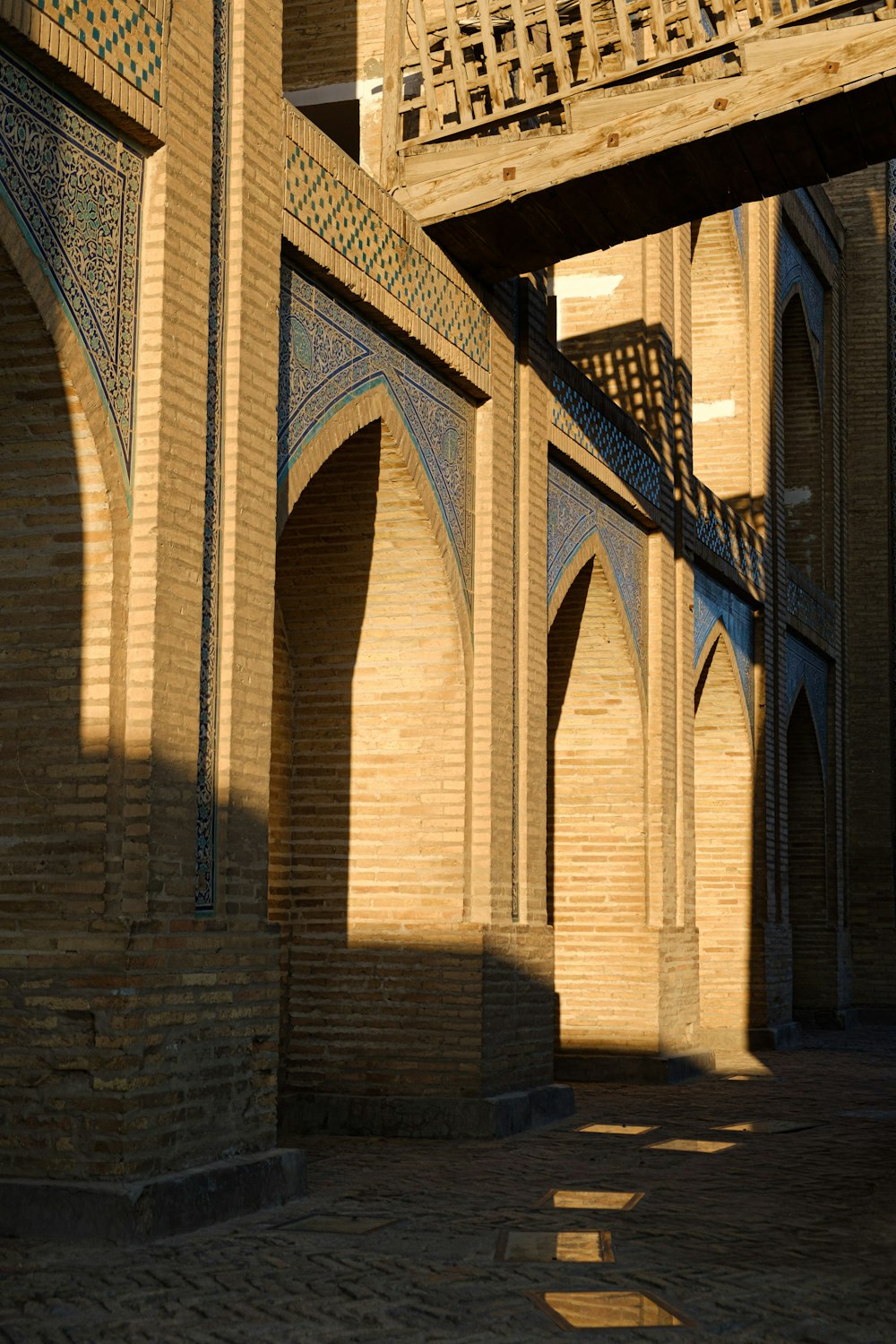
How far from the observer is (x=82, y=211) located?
5.88m

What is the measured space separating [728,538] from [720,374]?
1.96m

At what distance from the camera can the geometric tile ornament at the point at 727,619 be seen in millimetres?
13969

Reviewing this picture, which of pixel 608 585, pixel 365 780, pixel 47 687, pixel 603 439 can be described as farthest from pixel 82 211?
pixel 608 585

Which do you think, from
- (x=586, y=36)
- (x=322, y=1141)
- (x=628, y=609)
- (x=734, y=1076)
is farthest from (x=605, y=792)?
(x=586, y=36)

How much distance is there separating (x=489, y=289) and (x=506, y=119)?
39.7 inches

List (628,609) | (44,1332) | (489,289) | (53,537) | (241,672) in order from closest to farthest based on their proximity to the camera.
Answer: (44,1332) → (53,537) → (241,672) → (489,289) → (628,609)

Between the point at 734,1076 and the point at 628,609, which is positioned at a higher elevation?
the point at 628,609

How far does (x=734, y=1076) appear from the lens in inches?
484

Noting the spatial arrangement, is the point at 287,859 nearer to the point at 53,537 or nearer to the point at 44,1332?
the point at 53,537

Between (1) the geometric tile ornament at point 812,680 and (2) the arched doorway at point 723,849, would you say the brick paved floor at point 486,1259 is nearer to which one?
(2) the arched doorway at point 723,849

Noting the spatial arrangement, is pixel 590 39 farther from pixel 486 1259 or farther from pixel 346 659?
pixel 486 1259

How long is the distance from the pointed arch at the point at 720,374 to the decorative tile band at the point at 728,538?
21.7 inches

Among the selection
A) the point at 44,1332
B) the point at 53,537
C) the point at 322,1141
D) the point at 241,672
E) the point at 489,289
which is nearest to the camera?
the point at 44,1332

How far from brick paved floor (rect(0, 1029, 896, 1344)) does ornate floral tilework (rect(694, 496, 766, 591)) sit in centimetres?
672
